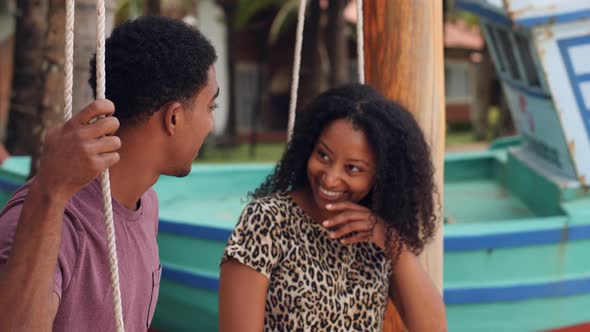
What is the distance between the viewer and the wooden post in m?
2.52

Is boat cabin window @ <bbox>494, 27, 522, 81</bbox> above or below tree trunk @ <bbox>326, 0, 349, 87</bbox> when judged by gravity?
below

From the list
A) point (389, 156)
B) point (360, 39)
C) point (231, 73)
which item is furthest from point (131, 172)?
point (231, 73)

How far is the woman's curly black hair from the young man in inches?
15.2

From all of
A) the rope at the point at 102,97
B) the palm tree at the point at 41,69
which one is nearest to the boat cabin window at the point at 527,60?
the palm tree at the point at 41,69

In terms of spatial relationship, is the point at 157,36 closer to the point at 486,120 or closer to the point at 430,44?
the point at 430,44

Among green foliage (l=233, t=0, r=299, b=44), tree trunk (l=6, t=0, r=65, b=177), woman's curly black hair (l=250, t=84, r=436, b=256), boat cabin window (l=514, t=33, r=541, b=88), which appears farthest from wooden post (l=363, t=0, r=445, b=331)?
Answer: green foliage (l=233, t=0, r=299, b=44)

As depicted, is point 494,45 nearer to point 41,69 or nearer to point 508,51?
point 508,51

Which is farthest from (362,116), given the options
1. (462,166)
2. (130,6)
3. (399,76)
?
(130,6)

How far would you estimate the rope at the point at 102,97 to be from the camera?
152 cm

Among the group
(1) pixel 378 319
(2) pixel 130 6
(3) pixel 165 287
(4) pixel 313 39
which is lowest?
(3) pixel 165 287

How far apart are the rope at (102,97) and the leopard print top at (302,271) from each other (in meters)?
0.44

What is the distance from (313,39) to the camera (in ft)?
41.4

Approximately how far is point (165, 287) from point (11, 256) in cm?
244

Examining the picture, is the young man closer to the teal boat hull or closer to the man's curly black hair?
the man's curly black hair
